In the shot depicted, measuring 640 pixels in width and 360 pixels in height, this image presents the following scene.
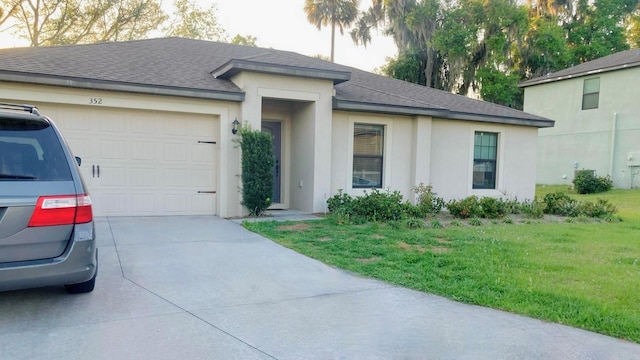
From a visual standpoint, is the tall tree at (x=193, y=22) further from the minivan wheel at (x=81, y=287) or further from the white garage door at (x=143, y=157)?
the minivan wheel at (x=81, y=287)

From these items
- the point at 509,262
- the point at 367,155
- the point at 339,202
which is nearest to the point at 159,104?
the point at 339,202

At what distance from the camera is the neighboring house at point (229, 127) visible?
337 inches

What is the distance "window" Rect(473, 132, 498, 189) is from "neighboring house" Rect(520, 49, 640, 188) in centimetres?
972

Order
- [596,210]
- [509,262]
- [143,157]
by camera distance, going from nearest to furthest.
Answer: [509,262] < [143,157] < [596,210]

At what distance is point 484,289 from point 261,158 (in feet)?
18.2

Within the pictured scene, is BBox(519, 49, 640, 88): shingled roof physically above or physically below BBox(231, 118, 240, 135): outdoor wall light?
above

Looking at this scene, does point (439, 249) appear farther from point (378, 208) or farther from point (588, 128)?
point (588, 128)

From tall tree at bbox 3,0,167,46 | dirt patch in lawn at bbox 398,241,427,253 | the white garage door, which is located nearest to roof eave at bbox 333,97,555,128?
the white garage door

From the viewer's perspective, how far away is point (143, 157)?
900 centimetres

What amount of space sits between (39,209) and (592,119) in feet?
73.4

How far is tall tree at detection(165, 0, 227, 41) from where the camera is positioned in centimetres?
2684

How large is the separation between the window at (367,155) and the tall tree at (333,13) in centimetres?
2372

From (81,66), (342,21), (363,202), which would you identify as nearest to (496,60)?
(342,21)

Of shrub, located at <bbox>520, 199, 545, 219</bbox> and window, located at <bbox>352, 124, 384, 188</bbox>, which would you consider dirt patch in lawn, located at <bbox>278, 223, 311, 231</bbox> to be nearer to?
window, located at <bbox>352, 124, 384, 188</bbox>
